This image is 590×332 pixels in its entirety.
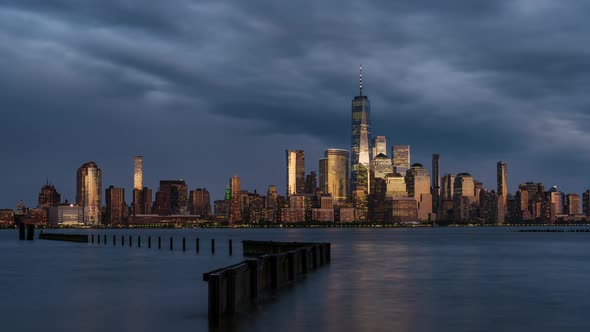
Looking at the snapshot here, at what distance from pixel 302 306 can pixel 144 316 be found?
5707 millimetres

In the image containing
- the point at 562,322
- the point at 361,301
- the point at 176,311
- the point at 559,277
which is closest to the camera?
the point at 562,322

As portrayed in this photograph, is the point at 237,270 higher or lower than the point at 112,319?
higher

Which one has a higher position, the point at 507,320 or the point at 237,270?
the point at 237,270

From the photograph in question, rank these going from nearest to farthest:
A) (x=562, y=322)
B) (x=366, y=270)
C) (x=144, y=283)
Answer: (x=562, y=322), (x=144, y=283), (x=366, y=270)

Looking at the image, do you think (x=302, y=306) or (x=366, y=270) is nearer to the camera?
(x=302, y=306)

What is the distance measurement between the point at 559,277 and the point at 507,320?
22501 millimetres

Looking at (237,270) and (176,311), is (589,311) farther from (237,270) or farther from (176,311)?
(176,311)

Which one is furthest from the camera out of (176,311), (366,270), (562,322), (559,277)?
(366,270)

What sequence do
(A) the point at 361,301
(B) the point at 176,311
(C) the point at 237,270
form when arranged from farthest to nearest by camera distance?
(A) the point at 361,301, (B) the point at 176,311, (C) the point at 237,270

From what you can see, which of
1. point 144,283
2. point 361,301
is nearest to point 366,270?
point 144,283

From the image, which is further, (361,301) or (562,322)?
(361,301)

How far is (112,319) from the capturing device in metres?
24.7

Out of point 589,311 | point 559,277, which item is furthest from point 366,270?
point 589,311

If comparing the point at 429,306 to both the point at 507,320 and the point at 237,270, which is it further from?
the point at 237,270
